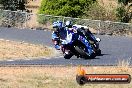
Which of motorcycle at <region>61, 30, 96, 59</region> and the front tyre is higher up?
motorcycle at <region>61, 30, 96, 59</region>

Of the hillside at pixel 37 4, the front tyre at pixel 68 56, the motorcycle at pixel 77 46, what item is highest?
the motorcycle at pixel 77 46

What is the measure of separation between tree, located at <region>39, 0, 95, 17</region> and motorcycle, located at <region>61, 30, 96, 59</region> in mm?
16448

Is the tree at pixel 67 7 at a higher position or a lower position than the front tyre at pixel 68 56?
lower

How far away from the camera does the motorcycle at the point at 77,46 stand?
74.3 ft

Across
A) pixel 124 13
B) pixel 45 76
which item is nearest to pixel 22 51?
pixel 45 76

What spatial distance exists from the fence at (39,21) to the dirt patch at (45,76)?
17.6 m

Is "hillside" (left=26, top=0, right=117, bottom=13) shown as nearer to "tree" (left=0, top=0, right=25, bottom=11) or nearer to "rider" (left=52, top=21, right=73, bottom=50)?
"tree" (left=0, top=0, right=25, bottom=11)

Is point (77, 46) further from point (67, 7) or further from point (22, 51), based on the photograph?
point (67, 7)

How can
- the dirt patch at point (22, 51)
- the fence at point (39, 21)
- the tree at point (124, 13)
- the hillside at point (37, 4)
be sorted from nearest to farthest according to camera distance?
the dirt patch at point (22, 51) < the fence at point (39, 21) < the tree at point (124, 13) < the hillside at point (37, 4)

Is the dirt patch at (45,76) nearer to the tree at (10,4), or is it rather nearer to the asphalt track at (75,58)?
the asphalt track at (75,58)

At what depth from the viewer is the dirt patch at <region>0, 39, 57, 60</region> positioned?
81.8ft

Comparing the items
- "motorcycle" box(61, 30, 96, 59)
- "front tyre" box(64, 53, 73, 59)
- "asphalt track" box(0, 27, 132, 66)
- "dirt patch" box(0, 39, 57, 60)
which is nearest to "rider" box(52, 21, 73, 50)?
"motorcycle" box(61, 30, 96, 59)

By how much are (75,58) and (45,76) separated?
20.1 ft

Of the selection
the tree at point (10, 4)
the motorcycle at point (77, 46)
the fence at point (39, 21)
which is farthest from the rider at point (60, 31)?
the tree at point (10, 4)
